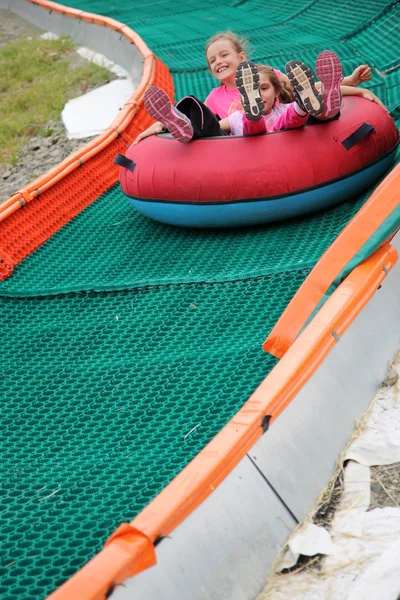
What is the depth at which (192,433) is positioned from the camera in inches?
94.0

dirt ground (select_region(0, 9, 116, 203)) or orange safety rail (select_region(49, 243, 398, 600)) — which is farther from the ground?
orange safety rail (select_region(49, 243, 398, 600))

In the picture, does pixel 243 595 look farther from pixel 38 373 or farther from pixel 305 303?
pixel 38 373

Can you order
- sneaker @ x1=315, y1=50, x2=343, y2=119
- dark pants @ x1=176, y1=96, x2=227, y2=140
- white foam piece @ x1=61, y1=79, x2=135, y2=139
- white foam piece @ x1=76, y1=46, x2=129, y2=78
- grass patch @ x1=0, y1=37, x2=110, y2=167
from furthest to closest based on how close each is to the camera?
white foam piece @ x1=76, y1=46, x2=129, y2=78 < grass patch @ x1=0, y1=37, x2=110, y2=167 < white foam piece @ x1=61, y1=79, x2=135, y2=139 < dark pants @ x1=176, y1=96, x2=227, y2=140 < sneaker @ x1=315, y1=50, x2=343, y2=119

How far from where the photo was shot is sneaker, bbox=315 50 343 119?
11.1ft

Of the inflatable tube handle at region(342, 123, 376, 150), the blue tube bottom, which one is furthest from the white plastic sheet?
the inflatable tube handle at region(342, 123, 376, 150)

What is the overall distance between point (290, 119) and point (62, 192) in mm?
1536

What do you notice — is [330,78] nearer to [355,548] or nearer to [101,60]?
[355,548]

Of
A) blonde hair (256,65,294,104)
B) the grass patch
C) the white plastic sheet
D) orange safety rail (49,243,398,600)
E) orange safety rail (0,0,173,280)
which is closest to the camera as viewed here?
orange safety rail (49,243,398,600)

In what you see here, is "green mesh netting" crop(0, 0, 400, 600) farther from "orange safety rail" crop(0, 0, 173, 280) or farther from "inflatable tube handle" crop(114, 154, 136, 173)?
"inflatable tube handle" crop(114, 154, 136, 173)

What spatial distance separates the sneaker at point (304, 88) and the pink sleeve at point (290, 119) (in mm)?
75

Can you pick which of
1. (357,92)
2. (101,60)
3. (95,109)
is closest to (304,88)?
(357,92)

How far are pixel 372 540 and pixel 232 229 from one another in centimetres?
224

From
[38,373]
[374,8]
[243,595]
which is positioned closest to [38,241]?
[38,373]

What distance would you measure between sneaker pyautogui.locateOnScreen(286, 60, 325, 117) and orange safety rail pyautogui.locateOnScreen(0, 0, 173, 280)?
1.61m
